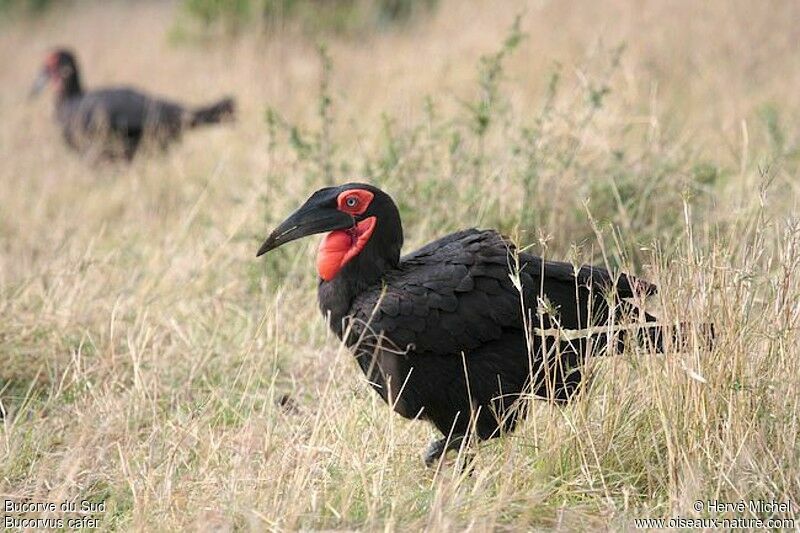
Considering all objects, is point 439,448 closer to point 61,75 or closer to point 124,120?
point 124,120

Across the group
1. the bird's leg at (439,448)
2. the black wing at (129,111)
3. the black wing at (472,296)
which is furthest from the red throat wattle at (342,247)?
the black wing at (129,111)

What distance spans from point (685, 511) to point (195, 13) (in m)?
8.59

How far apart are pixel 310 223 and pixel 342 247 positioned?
0.44 feet

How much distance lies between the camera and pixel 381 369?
143 inches

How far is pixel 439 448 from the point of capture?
3.77 metres

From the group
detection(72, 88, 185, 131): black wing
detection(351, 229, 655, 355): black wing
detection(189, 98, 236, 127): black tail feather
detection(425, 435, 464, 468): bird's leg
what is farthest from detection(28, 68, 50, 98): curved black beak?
detection(425, 435, 464, 468): bird's leg

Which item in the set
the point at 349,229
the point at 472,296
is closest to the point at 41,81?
the point at 349,229

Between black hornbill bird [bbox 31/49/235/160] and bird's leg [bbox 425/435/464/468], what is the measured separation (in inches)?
195

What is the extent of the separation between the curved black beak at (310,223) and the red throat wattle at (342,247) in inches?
1.6

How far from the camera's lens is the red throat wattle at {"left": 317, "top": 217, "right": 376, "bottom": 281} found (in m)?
3.80

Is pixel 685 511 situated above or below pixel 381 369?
below

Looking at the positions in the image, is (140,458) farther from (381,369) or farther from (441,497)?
(441,497)

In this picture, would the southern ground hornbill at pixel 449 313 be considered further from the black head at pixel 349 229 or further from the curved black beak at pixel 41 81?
the curved black beak at pixel 41 81

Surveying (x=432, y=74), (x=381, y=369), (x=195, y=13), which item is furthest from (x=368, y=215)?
(x=195, y=13)
